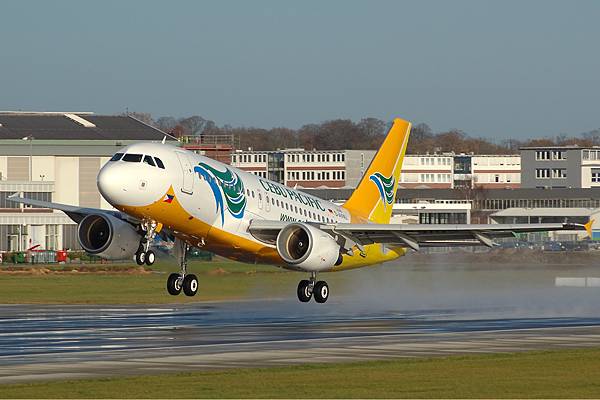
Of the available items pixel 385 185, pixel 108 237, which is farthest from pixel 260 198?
pixel 385 185

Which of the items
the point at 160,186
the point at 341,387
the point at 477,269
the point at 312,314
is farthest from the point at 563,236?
the point at 341,387

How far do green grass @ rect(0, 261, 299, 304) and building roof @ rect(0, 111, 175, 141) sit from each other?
59.8 m

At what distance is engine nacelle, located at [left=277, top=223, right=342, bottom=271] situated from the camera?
57406 millimetres

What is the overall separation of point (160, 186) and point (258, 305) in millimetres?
23590

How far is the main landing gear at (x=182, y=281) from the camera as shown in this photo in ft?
187

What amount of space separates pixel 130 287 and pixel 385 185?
27.5 m

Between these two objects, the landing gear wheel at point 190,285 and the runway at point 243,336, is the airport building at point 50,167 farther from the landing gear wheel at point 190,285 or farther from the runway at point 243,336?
the landing gear wheel at point 190,285

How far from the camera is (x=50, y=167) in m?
165

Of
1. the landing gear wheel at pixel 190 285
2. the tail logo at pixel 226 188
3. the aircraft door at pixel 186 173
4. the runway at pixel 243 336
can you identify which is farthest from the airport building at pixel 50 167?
the aircraft door at pixel 186 173

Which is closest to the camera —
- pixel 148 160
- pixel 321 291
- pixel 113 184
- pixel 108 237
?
pixel 113 184

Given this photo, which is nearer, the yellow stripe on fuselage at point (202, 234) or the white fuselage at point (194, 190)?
the white fuselage at point (194, 190)

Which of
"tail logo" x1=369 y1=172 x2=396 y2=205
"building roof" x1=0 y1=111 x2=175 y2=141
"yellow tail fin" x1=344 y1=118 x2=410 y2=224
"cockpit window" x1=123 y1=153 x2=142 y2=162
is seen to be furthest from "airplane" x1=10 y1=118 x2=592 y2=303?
"building roof" x1=0 y1=111 x2=175 y2=141

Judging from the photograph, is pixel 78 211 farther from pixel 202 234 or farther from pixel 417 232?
pixel 417 232

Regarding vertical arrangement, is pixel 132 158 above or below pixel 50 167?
below
